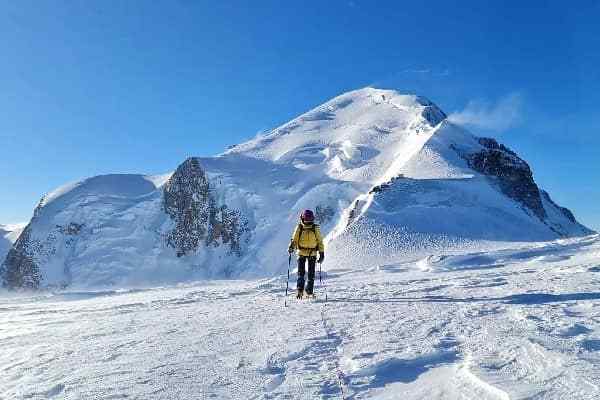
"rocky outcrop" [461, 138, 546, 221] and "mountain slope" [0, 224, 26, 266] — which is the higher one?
"rocky outcrop" [461, 138, 546, 221]

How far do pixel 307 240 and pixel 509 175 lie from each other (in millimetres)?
54718

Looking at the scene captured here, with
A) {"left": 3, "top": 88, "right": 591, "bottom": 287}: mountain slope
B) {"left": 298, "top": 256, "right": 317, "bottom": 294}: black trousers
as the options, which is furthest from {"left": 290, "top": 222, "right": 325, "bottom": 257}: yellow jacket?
{"left": 3, "top": 88, "right": 591, "bottom": 287}: mountain slope

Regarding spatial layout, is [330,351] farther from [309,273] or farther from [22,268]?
[22,268]

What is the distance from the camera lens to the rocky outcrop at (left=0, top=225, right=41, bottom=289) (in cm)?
6244

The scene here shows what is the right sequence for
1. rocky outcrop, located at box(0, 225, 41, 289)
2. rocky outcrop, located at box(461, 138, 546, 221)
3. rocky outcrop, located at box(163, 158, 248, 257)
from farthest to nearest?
rocky outcrop, located at box(0, 225, 41, 289) < rocky outcrop, located at box(163, 158, 248, 257) < rocky outcrop, located at box(461, 138, 546, 221)

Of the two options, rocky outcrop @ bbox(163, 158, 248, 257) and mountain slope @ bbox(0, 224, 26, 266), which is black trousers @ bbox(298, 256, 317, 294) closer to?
rocky outcrop @ bbox(163, 158, 248, 257)

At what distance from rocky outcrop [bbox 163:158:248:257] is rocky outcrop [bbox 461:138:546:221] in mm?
30835

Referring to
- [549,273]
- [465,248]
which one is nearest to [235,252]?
[465,248]

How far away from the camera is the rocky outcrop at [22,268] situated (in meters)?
62.4

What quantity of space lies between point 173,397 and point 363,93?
10521 centimetres

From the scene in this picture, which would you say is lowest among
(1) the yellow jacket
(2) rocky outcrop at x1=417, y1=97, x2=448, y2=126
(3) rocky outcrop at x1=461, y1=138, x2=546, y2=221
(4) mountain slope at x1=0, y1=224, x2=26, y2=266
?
(1) the yellow jacket

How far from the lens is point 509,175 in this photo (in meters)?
59.5

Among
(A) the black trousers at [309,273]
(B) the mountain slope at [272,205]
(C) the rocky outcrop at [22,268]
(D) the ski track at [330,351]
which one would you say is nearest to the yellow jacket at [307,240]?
(A) the black trousers at [309,273]

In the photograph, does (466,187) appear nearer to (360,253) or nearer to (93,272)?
(360,253)
